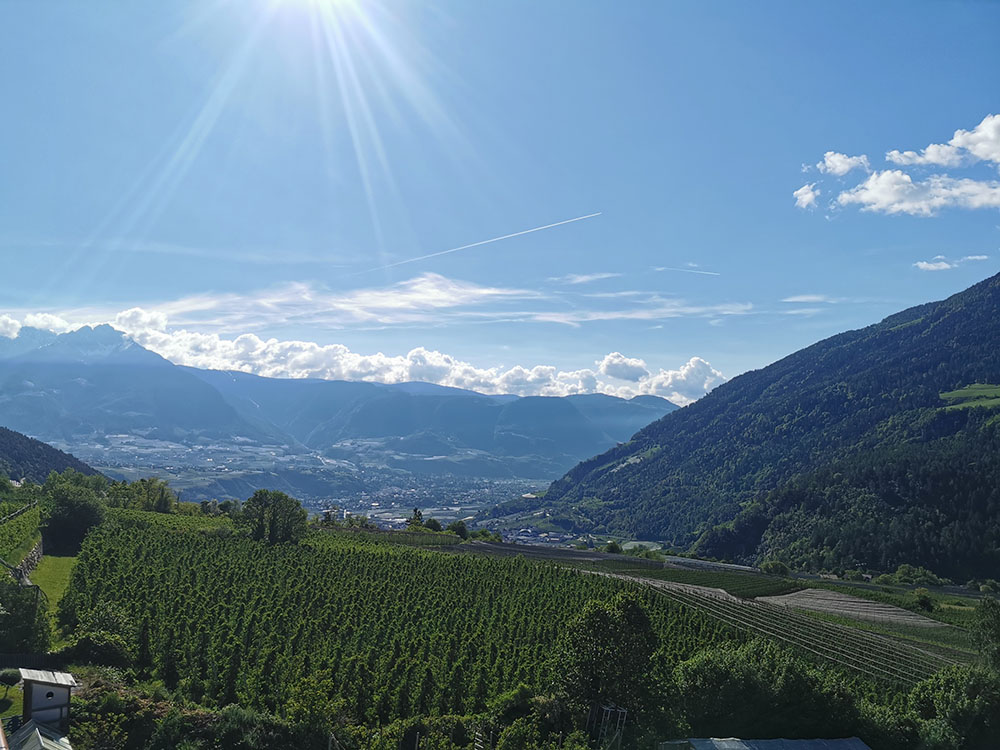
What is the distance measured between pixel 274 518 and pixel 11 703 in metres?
65.1

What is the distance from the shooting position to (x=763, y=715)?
37.2 metres

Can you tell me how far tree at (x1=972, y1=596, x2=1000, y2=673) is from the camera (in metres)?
42.4

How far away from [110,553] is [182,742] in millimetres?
41348

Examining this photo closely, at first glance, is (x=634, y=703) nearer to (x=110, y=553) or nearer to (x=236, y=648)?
(x=236, y=648)

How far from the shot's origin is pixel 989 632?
4369cm

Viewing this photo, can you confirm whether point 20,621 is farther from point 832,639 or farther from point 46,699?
point 832,639

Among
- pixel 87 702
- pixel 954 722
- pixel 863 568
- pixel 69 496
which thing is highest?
pixel 69 496

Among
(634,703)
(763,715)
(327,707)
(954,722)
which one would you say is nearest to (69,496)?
(327,707)

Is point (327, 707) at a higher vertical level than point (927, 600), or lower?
higher

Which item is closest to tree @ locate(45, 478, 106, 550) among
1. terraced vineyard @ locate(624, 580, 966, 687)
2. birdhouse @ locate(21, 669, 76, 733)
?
birdhouse @ locate(21, 669, 76, 733)

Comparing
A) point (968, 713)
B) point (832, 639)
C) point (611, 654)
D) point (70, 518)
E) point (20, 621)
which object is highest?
point (70, 518)

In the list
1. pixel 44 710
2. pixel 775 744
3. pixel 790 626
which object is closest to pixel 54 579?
pixel 44 710

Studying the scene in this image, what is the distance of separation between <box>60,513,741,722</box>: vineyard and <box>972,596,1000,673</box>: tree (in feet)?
67.0

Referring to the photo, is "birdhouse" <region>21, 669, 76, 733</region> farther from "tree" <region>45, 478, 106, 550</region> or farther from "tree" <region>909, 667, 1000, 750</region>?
"tree" <region>45, 478, 106, 550</region>
